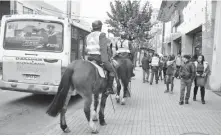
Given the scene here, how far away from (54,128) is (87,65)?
1.53 meters

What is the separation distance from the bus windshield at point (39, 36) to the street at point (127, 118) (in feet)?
5.96

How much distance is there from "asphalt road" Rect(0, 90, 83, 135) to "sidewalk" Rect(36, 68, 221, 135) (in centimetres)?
42

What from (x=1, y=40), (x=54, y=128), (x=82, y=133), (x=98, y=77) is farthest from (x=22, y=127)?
(x=1, y=40)

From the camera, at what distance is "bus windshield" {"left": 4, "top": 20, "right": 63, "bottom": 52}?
28.9 feet

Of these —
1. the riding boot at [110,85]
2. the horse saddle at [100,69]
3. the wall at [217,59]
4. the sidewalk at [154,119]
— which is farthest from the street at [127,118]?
the wall at [217,59]

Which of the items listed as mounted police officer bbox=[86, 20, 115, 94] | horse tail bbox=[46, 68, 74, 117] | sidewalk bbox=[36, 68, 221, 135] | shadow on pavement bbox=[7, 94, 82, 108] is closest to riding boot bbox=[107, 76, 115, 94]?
mounted police officer bbox=[86, 20, 115, 94]

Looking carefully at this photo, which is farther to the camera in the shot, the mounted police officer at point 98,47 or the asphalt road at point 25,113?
the asphalt road at point 25,113

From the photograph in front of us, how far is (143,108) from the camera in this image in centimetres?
880

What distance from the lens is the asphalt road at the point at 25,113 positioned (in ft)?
20.4

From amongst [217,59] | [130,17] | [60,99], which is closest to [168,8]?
[130,17]

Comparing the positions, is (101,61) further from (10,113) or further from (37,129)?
(10,113)

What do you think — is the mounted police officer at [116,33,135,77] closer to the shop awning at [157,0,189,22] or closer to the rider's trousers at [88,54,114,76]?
the rider's trousers at [88,54,114,76]

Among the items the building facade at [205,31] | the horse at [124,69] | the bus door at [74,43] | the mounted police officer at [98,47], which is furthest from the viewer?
the building facade at [205,31]

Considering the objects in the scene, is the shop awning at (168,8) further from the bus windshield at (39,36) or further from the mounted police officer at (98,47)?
the mounted police officer at (98,47)
